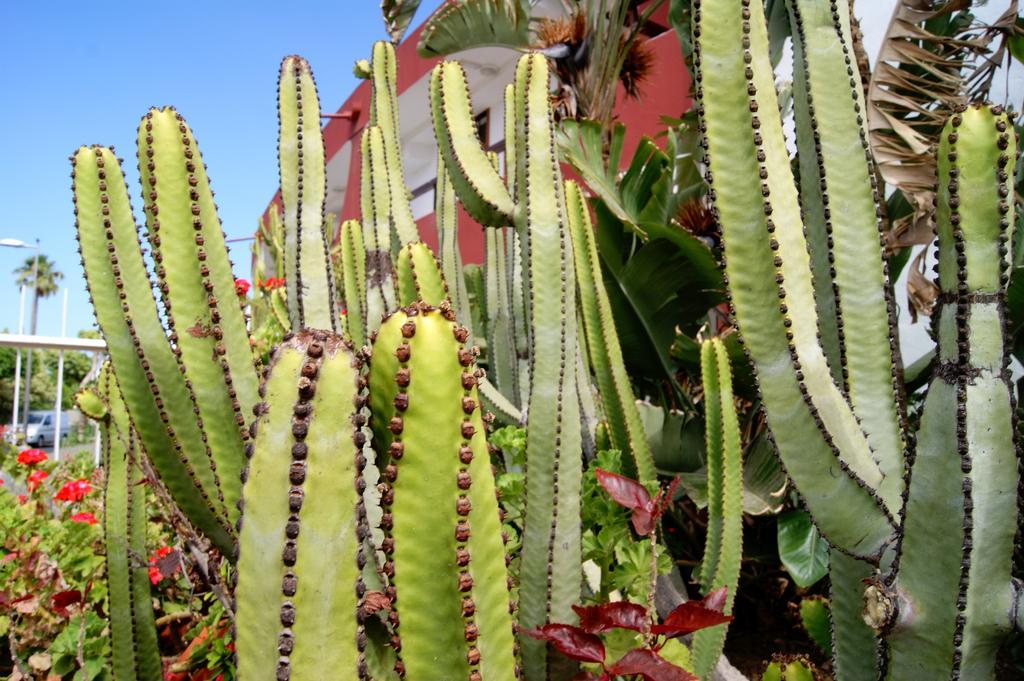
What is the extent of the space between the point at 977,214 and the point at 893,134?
3.07 meters

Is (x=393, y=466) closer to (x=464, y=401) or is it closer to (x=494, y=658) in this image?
(x=464, y=401)

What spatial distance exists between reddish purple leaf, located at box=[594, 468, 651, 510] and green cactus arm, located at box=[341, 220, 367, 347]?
5.17 feet

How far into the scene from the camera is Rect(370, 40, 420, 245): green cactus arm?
333 cm

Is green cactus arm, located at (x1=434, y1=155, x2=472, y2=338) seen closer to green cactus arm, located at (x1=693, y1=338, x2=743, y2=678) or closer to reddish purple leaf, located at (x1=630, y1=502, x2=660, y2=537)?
green cactus arm, located at (x1=693, y1=338, x2=743, y2=678)

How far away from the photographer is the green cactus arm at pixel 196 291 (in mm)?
1524

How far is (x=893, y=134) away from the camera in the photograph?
382 centimetres

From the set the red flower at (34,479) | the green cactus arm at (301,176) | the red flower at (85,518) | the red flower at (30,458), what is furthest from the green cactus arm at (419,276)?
the red flower at (30,458)

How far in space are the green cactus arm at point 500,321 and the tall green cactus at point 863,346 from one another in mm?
2113

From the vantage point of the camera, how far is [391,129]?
12.2 ft

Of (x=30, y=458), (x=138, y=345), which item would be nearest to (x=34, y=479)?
(x=30, y=458)

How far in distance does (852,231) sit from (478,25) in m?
4.84

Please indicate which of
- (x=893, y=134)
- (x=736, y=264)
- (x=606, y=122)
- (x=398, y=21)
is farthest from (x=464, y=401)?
(x=398, y=21)

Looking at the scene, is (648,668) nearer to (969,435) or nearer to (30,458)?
(969,435)

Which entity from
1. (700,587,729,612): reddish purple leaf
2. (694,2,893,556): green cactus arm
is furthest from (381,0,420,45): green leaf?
(700,587,729,612): reddish purple leaf
